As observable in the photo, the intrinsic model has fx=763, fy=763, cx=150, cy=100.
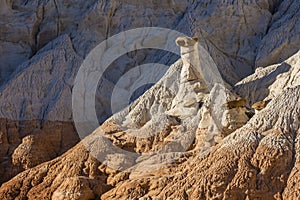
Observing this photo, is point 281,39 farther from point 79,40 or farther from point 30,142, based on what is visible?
point 30,142

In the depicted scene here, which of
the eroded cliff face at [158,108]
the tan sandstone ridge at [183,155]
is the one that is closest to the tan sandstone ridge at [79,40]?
the eroded cliff face at [158,108]

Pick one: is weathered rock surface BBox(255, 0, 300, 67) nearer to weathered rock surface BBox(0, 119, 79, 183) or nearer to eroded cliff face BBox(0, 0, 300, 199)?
eroded cliff face BBox(0, 0, 300, 199)

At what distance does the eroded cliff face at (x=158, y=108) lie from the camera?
57.9ft

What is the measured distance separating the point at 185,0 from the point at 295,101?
15.1 metres

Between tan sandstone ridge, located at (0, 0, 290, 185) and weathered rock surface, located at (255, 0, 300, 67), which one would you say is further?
tan sandstone ridge, located at (0, 0, 290, 185)

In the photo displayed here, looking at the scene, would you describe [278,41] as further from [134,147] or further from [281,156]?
[281,156]

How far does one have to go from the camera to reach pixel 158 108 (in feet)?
79.5

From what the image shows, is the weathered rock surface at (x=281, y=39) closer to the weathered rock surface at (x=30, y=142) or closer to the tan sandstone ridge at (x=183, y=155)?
the tan sandstone ridge at (x=183, y=155)

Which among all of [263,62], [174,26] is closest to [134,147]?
[263,62]

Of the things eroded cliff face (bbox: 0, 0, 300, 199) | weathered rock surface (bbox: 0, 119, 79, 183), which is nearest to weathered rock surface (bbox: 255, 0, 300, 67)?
eroded cliff face (bbox: 0, 0, 300, 199)

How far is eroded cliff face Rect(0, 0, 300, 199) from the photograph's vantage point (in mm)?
17656

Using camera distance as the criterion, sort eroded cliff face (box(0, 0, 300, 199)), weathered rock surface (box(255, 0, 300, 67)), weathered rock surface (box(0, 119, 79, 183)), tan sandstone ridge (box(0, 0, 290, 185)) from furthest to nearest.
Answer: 1. tan sandstone ridge (box(0, 0, 290, 185))
2. weathered rock surface (box(255, 0, 300, 67))
3. weathered rock surface (box(0, 119, 79, 183))
4. eroded cliff face (box(0, 0, 300, 199))

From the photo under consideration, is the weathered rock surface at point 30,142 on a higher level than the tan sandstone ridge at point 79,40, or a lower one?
lower

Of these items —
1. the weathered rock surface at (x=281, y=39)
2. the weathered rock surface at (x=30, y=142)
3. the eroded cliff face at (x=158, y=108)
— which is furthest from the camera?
the weathered rock surface at (x=281, y=39)
